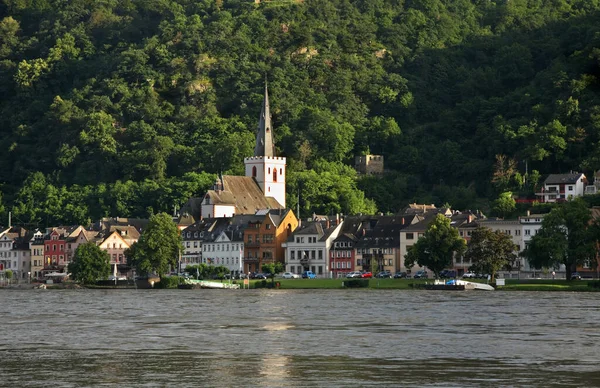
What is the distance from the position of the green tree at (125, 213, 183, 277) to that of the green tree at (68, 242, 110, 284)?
336cm

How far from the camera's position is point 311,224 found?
174250mm

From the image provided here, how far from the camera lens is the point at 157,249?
5979 inches

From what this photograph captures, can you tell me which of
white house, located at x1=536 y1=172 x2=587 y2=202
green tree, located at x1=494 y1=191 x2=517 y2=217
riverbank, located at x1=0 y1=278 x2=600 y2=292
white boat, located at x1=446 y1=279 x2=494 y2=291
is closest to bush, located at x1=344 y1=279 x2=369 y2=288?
riverbank, located at x1=0 y1=278 x2=600 y2=292

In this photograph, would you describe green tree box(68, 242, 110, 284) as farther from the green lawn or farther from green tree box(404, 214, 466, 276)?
green tree box(404, 214, 466, 276)

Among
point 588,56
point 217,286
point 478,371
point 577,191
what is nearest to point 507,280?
point 217,286

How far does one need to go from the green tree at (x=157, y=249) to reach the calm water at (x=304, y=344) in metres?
50.3

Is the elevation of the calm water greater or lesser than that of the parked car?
lesser

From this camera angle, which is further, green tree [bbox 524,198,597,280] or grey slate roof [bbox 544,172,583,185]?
grey slate roof [bbox 544,172,583,185]

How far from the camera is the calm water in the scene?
159 feet

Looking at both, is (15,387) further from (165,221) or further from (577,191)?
(577,191)

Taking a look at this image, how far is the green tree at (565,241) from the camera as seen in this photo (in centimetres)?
12750

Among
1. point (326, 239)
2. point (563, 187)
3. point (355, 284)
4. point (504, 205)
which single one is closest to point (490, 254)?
point (355, 284)

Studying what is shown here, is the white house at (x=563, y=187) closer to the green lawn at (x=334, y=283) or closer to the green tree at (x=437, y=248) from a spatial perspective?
the green lawn at (x=334, y=283)

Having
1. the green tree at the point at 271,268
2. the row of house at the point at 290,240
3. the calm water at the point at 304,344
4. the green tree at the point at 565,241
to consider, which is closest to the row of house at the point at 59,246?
the row of house at the point at 290,240
